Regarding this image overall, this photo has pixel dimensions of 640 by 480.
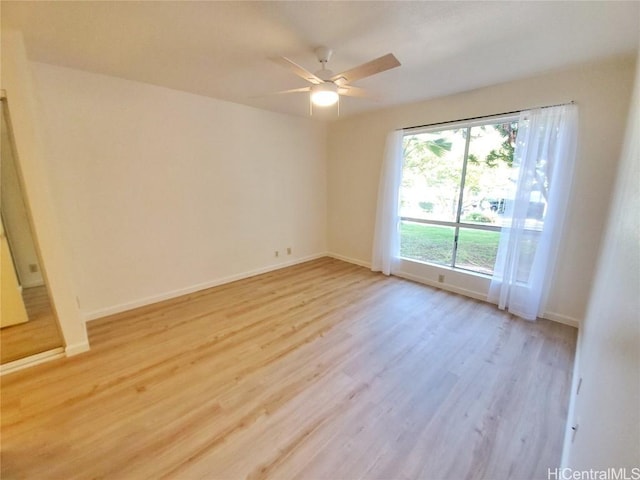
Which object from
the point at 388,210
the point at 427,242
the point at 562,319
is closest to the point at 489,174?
the point at 427,242

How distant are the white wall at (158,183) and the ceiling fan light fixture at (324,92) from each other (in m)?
1.83

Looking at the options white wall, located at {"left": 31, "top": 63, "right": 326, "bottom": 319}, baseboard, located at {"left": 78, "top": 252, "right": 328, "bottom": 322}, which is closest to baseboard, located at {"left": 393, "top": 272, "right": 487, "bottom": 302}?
baseboard, located at {"left": 78, "top": 252, "right": 328, "bottom": 322}

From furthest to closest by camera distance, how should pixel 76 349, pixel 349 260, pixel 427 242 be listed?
pixel 349 260
pixel 427 242
pixel 76 349

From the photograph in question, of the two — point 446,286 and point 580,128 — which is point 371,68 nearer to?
point 580,128

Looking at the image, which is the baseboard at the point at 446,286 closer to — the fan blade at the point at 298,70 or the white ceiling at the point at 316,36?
the white ceiling at the point at 316,36

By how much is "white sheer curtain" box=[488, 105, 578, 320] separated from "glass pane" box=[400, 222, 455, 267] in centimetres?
71

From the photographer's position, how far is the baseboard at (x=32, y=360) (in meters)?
2.04

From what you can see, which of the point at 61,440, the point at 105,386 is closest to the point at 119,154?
the point at 105,386

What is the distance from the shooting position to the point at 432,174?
3686mm

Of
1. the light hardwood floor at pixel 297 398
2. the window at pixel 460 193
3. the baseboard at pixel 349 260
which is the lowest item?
the light hardwood floor at pixel 297 398

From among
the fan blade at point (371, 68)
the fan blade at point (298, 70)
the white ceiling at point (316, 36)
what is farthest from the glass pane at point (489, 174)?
the fan blade at point (298, 70)

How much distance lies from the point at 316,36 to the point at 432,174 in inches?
98.4

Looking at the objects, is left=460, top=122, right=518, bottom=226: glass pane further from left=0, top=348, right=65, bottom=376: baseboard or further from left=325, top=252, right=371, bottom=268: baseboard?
left=0, top=348, right=65, bottom=376: baseboard

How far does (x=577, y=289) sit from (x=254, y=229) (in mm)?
3981
